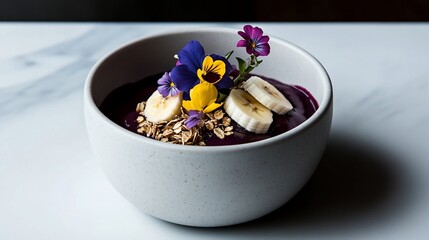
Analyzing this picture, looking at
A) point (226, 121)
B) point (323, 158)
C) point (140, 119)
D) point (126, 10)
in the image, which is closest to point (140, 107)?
point (140, 119)

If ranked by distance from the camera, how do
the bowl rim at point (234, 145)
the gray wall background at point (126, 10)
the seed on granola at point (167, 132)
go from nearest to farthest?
the bowl rim at point (234, 145) → the seed on granola at point (167, 132) → the gray wall background at point (126, 10)

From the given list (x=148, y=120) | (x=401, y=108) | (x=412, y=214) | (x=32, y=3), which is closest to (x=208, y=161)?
(x=148, y=120)

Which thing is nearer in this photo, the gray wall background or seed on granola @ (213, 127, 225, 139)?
seed on granola @ (213, 127, 225, 139)

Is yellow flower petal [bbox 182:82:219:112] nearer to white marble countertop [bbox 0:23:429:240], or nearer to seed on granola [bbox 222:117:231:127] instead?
seed on granola [bbox 222:117:231:127]

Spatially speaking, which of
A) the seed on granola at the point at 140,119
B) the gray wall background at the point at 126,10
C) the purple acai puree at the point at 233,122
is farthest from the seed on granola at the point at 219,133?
the gray wall background at the point at 126,10

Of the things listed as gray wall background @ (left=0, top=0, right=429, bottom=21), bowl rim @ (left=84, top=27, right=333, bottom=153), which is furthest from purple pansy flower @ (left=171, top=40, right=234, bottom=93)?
gray wall background @ (left=0, top=0, right=429, bottom=21)

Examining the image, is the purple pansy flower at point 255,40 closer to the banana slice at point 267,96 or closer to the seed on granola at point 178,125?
the banana slice at point 267,96
